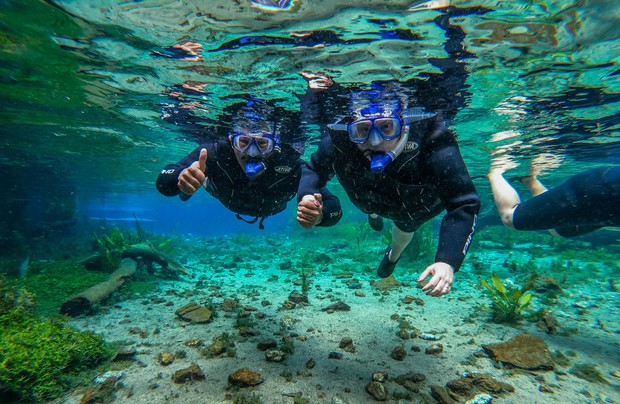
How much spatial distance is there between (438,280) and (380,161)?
1851 millimetres

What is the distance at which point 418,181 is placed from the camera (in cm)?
420

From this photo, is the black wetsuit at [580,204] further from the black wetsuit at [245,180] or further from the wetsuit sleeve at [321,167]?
the black wetsuit at [245,180]

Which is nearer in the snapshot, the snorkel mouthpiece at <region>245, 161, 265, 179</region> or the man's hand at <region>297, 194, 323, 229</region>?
the man's hand at <region>297, 194, 323, 229</region>

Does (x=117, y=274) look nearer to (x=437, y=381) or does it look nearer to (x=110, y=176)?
(x=437, y=381)

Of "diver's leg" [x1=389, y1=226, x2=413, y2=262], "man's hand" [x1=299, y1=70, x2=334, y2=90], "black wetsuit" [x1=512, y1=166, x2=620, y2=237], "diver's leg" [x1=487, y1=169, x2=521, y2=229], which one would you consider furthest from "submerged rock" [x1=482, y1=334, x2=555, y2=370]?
"man's hand" [x1=299, y1=70, x2=334, y2=90]

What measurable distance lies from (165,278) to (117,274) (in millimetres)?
2335

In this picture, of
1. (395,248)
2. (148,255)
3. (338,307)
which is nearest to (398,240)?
(395,248)

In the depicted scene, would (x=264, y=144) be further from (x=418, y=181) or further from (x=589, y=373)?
(x=589, y=373)

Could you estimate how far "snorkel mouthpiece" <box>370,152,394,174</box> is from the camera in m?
3.88

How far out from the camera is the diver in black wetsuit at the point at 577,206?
170 inches

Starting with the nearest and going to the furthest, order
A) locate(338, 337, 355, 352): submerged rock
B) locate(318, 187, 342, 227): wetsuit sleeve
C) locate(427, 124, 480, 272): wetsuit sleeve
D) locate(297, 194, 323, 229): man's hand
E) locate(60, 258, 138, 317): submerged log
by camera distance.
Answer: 1. locate(427, 124, 480, 272): wetsuit sleeve
2. locate(297, 194, 323, 229): man's hand
3. locate(318, 187, 342, 227): wetsuit sleeve
4. locate(338, 337, 355, 352): submerged rock
5. locate(60, 258, 138, 317): submerged log

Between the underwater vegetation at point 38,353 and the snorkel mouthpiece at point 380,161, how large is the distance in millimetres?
5142

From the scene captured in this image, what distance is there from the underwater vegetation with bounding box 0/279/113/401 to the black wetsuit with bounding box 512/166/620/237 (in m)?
7.89

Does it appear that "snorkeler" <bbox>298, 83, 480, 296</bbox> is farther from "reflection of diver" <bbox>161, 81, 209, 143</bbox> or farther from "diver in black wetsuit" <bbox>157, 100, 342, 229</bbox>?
"reflection of diver" <bbox>161, 81, 209, 143</bbox>
